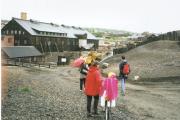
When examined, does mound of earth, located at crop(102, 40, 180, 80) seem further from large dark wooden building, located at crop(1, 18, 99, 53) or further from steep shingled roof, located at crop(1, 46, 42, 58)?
large dark wooden building, located at crop(1, 18, 99, 53)

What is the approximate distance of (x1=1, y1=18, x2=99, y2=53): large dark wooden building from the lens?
77.7m

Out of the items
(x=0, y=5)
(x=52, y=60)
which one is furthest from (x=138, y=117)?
(x=52, y=60)

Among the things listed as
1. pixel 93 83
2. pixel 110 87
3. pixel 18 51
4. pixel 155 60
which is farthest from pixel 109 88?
pixel 18 51

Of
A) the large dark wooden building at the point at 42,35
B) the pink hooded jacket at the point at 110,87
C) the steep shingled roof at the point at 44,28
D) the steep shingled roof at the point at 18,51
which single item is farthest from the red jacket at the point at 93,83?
the steep shingled roof at the point at 44,28

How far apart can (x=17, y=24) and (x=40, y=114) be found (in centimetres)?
6959

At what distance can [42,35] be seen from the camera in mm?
79938

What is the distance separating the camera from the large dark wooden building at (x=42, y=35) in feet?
255

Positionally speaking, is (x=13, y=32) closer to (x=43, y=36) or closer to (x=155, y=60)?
(x=43, y=36)

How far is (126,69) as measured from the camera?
18906 millimetres

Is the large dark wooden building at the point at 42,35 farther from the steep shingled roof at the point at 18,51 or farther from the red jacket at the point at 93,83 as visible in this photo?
the red jacket at the point at 93,83

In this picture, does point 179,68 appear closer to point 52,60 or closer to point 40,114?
point 40,114

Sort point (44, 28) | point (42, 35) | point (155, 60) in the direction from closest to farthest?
point (155, 60) → point (42, 35) → point (44, 28)

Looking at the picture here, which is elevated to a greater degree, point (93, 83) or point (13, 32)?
point (13, 32)

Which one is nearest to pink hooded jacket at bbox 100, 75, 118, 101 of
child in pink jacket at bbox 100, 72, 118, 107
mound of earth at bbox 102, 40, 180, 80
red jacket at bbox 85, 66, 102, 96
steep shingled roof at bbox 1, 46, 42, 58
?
child in pink jacket at bbox 100, 72, 118, 107
